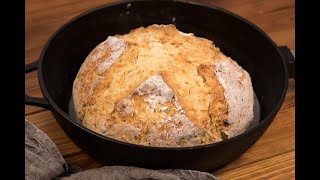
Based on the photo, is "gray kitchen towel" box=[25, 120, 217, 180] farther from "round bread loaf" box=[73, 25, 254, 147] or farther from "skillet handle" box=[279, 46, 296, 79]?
"skillet handle" box=[279, 46, 296, 79]

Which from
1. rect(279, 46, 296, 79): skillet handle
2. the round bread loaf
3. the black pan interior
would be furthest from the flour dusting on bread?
rect(279, 46, 296, 79): skillet handle

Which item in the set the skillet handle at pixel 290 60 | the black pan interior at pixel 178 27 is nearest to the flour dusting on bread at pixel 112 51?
the black pan interior at pixel 178 27

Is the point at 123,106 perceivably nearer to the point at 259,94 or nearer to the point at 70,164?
the point at 70,164

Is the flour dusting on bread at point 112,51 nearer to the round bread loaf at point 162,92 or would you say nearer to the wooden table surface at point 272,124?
the round bread loaf at point 162,92

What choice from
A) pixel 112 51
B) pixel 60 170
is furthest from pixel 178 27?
pixel 60 170

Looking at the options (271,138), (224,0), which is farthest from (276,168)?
(224,0)
